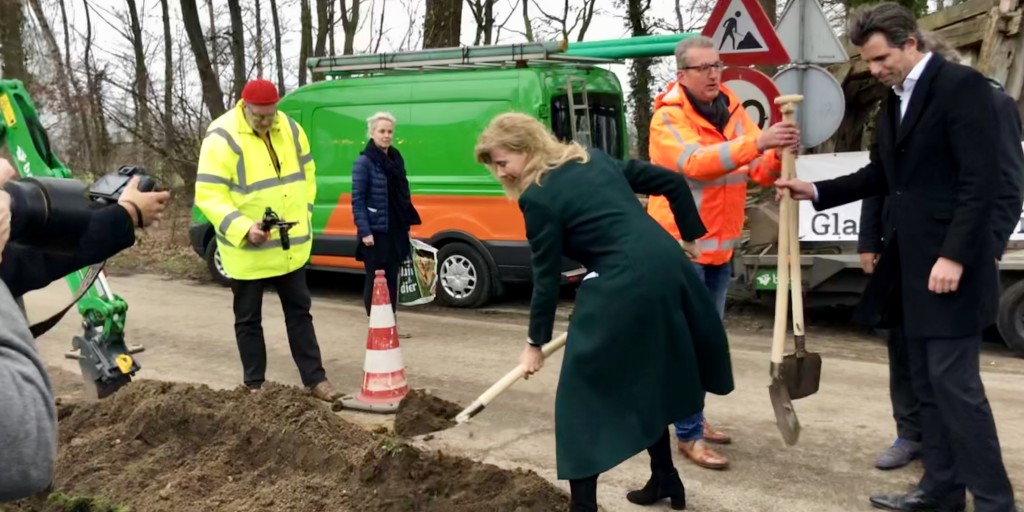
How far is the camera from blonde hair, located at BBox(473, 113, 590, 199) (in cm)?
383

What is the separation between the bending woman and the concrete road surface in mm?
780

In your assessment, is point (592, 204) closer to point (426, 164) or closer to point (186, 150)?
point (426, 164)

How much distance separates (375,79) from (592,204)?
7133 mm

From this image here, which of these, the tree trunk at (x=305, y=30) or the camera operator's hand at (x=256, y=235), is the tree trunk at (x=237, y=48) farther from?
the camera operator's hand at (x=256, y=235)

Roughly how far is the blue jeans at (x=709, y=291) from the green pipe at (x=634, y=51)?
20.1 ft

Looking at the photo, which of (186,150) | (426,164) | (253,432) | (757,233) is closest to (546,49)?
(426,164)

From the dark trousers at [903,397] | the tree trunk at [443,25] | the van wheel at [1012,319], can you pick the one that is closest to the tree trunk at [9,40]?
the tree trunk at [443,25]

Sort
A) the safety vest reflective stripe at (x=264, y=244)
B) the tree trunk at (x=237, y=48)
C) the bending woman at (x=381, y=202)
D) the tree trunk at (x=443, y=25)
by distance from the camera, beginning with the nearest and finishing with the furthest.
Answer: the safety vest reflective stripe at (x=264, y=244), the bending woman at (x=381, y=202), the tree trunk at (x=443, y=25), the tree trunk at (x=237, y=48)

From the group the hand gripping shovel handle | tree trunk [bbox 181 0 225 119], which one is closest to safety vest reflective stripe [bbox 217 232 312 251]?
the hand gripping shovel handle

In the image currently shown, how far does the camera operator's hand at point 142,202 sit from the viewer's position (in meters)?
2.25

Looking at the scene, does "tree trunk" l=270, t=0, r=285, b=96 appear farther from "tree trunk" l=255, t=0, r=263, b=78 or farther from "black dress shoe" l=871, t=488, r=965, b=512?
"black dress shoe" l=871, t=488, r=965, b=512

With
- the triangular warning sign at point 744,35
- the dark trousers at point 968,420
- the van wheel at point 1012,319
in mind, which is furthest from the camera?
the van wheel at point 1012,319

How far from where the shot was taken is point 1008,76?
823 cm

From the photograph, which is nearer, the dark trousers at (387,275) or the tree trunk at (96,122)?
the dark trousers at (387,275)
